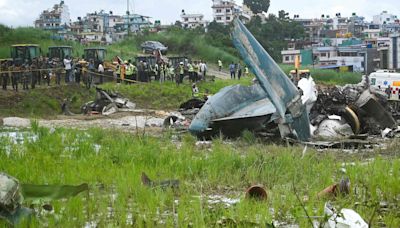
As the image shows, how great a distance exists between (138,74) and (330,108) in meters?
18.5

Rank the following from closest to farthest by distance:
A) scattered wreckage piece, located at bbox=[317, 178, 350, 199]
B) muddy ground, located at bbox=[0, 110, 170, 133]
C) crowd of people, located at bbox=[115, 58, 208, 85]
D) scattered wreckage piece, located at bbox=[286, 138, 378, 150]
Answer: scattered wreckage piece, located at bbox=[317, 178, 350, 199] → scattered wreckage piece, located at bbox=[286, 138, 378, 150] → muddy ground, located at bbox=[0, 110, 170, 133] → crowd of people, located at bbox=[115, 58, 208, 85]

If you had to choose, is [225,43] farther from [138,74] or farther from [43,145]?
[43,145]

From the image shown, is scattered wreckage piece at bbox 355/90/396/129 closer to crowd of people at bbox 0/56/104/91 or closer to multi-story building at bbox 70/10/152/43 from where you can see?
crowd of people at bbox 0/56/104/91

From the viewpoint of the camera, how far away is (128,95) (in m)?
23.5

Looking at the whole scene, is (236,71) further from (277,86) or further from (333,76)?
(277,86)

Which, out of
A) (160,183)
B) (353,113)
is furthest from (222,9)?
(160,183)

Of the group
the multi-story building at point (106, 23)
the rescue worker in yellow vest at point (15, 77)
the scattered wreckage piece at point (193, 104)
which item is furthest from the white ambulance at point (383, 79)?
the multi-story building at point (106, 23)

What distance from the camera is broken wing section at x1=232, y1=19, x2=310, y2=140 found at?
34.1ft

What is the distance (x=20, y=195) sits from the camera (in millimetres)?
4762

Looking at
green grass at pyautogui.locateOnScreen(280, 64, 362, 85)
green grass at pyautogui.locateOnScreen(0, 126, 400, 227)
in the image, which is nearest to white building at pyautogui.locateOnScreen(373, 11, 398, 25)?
green grass at pyautogui.locateOnScreen(280, 64, 362, 85)

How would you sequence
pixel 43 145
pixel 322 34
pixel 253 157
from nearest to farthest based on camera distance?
1. pixel 253 157
2. pixel 43 145
3. pixel 322 34

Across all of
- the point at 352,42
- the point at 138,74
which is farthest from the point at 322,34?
the point at 138,74

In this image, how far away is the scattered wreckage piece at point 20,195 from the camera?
456cm

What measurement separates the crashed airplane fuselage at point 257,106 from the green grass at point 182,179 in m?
1.26
